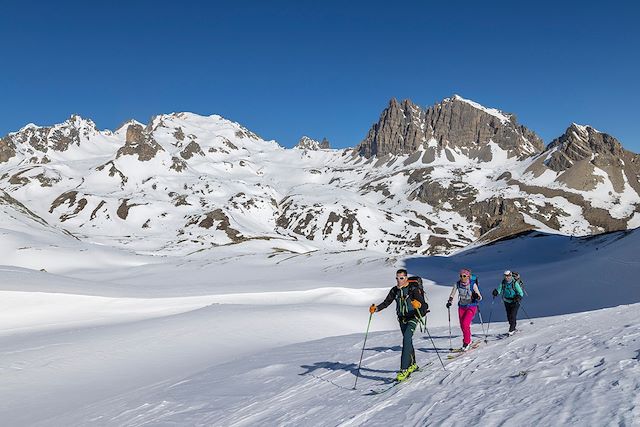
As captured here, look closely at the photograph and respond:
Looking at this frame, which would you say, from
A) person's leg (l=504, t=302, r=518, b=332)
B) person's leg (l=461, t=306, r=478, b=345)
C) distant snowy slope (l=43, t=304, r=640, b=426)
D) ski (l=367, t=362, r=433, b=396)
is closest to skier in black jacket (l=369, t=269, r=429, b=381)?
ski (l=367, t=362, r=433, b=396)

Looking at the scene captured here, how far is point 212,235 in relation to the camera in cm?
17038

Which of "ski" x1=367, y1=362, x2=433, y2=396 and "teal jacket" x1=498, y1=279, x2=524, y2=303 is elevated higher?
"teal jacket" x1=498, y1=279, x2=524, y2=303

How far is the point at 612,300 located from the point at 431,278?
20.0m

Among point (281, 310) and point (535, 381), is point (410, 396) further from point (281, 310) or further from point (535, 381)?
point (281, 310)

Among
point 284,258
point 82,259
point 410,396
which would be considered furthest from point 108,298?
point 82,259

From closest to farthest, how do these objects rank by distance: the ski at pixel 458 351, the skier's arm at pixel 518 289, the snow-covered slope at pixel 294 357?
the snow-covered slope at pixel 294 357, the ski at pixel 458 351, the skier's arm at pixel 518 289

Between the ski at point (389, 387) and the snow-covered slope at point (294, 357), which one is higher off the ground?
the snow-covered slope at point (294, 357)

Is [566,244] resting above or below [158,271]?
below

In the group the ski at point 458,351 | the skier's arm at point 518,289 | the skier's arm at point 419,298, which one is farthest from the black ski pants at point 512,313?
the skier's arm at point 419,298

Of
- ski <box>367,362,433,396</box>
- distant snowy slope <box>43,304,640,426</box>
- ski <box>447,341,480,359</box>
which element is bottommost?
ski <box>447,341,480,359</box>

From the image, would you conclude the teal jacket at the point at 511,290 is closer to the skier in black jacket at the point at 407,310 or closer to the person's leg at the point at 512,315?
the person's leg at the point at 512,315

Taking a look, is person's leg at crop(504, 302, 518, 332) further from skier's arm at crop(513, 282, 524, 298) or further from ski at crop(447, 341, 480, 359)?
ski at crop(447, 341, 480, 359)

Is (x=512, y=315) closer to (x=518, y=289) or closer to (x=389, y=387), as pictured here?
(x=518, y=289)

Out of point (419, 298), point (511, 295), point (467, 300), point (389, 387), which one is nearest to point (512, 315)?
point (511, 295)
